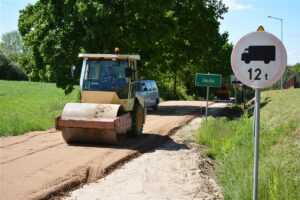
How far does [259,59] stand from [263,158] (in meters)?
4.29

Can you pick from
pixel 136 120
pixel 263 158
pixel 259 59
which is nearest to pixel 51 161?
pixel 263 158

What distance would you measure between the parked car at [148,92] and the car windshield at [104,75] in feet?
36.3

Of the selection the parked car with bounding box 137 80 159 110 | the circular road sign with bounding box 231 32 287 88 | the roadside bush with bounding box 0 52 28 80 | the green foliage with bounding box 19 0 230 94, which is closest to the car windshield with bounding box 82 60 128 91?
the circular road sign with bounding box 231 32 287 88

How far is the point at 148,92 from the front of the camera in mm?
29391

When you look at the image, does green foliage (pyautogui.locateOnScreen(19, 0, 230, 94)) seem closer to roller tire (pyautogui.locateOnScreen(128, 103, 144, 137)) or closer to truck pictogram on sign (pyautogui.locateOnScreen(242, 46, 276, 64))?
roller tire (pyautogui.locateOnScreen(128, 103, 144, 137))

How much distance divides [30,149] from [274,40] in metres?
8.88

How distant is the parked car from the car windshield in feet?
36.3

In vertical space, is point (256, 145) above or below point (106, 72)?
below

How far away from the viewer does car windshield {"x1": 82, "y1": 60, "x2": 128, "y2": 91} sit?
54.5ft

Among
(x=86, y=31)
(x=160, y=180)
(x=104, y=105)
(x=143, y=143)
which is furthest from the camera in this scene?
(x=86, y=31)

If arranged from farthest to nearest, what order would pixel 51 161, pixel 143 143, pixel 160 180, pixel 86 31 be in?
pixel 86 31, pixel 143 143, pixel 51 161, pixel 160 180

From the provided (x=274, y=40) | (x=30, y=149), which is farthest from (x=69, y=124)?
(x=274, y=40)

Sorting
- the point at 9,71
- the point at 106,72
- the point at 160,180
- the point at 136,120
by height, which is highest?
the point at 106,72

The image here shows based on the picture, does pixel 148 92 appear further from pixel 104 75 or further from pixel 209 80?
pixel 104 75
